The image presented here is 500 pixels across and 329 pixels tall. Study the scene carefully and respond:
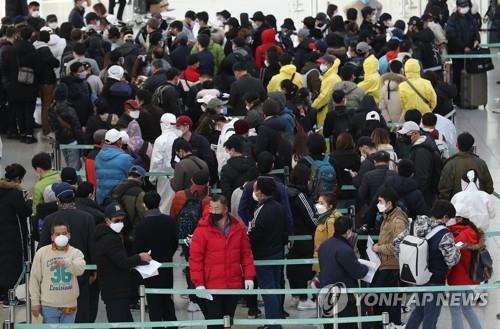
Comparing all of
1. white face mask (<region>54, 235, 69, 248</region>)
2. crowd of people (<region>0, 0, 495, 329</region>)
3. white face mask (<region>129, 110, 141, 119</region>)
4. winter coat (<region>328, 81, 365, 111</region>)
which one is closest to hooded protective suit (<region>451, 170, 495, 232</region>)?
crowd of people (<region>0, 0, 495, 329</region>)

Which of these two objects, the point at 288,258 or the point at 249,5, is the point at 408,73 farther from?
the point at 249,5

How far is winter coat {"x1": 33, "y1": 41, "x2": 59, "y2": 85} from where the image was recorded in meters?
22.7

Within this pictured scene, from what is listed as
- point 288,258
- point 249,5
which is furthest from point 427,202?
point 249,5

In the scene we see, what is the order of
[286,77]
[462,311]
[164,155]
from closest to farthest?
[462,311], [164,155], [286,77]

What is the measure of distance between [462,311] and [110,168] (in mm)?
4625

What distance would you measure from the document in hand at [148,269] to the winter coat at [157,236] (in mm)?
329

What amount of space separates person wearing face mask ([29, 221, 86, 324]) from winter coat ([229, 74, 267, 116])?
6392mm

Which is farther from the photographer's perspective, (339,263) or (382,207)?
(382,207)

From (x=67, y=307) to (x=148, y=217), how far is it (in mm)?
1251

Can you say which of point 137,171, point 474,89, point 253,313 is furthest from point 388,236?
point 474,89

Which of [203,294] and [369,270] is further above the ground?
[369,270]

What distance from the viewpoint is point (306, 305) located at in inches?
647

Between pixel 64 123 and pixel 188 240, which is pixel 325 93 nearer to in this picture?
pixel 64 123

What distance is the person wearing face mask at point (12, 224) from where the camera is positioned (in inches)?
635
